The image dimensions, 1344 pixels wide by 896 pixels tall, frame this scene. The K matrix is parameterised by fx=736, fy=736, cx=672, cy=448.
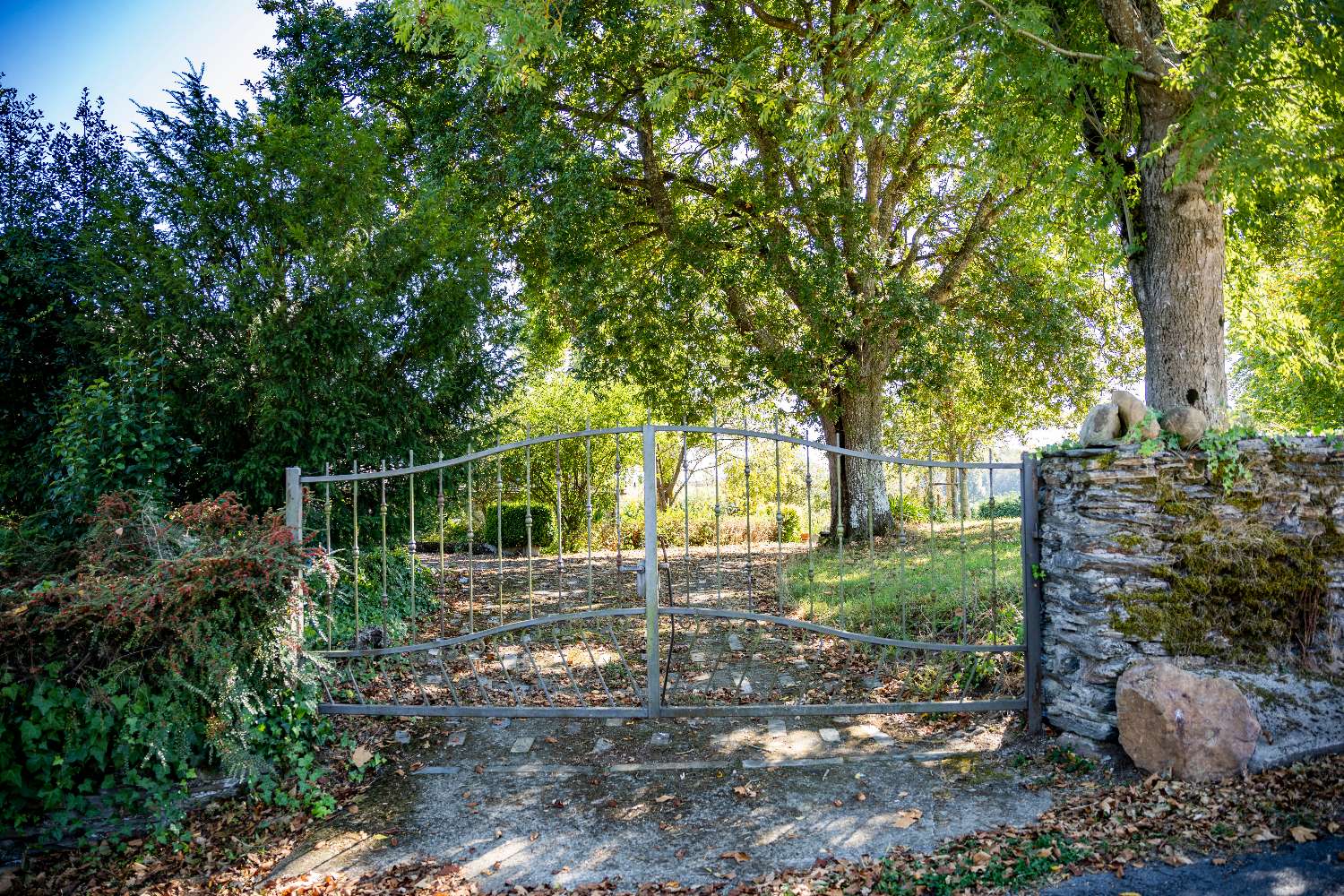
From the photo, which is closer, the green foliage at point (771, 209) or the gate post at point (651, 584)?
the gate post at point (651, 584)

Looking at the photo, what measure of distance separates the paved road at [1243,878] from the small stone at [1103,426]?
2.14 m

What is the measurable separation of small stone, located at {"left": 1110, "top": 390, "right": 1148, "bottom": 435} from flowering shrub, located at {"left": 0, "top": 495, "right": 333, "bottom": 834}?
16.4 ft

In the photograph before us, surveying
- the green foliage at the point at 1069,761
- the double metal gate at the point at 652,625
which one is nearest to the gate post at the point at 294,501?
the double metal gate at the point at 652,625

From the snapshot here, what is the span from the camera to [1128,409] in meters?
4.39

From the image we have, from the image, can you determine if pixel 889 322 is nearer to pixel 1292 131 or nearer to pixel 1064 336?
pixel 1064 336

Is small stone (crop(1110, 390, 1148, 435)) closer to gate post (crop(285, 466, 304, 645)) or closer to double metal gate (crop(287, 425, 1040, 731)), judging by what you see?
double metal gate (crop(287, 425, 1040, 731))

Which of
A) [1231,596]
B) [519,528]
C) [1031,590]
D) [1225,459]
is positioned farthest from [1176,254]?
[519,528]

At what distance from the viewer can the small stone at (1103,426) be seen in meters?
4.36

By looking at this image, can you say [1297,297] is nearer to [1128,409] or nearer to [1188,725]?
[1128,409]

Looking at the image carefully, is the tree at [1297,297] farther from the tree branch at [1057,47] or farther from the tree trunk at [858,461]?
the tree trunk at [858,461]

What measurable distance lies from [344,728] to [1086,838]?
429 cm

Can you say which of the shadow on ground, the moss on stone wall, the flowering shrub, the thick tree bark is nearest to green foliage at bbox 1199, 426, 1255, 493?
the moss on stone wall

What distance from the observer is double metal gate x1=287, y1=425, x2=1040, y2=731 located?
4.62m

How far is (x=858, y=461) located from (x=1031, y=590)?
6.97 meters
